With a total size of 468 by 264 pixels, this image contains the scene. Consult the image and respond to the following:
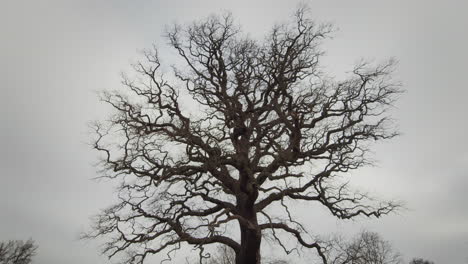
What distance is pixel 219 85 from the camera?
49.0ft

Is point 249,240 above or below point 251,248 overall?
above

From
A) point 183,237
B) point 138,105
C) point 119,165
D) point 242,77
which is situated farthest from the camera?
point 242,77

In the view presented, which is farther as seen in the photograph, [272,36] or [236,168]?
[272,36]

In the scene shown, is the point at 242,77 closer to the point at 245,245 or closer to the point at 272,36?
the point at 272,36

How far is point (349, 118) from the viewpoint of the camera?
Result: 13.4m

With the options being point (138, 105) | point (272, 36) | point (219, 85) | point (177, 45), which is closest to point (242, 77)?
point (219, 85)

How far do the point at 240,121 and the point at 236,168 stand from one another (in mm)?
1761

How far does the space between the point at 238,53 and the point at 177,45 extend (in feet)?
8.62

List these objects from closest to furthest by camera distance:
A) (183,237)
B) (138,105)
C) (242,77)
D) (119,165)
A: (183,237), (119,165), (138,105), (242,77)

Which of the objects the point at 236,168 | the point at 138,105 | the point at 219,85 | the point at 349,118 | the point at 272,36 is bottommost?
the point at 236,168

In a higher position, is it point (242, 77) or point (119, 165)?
point (242, 77)

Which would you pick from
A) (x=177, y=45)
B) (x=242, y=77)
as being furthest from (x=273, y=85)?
(x=177, y=45)

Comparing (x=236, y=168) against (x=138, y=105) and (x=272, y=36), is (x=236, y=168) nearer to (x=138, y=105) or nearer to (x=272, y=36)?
(x=138, y=105)

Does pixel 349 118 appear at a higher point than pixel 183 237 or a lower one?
higher
